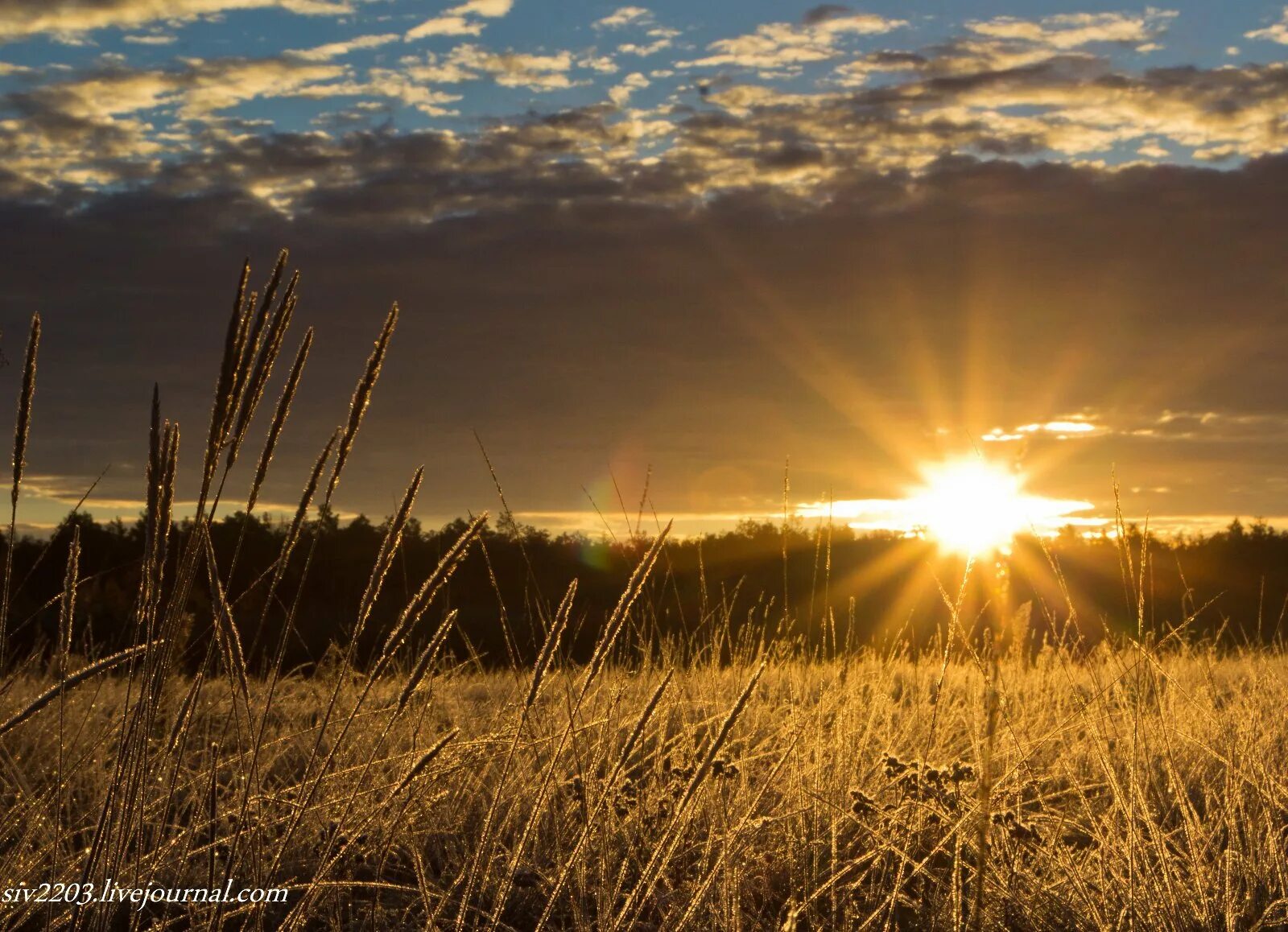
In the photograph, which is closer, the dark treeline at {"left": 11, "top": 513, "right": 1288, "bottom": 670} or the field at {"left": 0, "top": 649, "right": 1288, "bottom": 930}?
the field at {"left": 0, "top": 649, "right": 1288, "bottom": 930}

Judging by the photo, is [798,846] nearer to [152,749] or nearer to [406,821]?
[406,821]

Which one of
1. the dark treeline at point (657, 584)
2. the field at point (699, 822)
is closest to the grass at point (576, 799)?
the field at point (699, 822)

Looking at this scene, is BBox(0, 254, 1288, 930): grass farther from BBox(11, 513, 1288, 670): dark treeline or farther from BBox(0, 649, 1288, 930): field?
BBox(11, 513, 1288, 670): dark treeline

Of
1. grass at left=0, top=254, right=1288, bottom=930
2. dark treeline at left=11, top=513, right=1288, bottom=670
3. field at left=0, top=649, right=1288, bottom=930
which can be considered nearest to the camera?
grass at left=0, top=254, right=1288, bottom=930

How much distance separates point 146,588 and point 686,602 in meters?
15.6

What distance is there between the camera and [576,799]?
3275 mm

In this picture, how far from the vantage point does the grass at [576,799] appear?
1629mm

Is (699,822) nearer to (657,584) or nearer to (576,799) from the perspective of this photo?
(576,799)

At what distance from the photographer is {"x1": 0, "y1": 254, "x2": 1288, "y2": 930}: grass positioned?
5.34 feet

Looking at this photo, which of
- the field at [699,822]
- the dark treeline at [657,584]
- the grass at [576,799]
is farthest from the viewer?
the dark treeline at [657,584]

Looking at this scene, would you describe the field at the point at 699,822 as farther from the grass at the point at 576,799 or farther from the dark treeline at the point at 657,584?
the dark treeline at the point at 657,584

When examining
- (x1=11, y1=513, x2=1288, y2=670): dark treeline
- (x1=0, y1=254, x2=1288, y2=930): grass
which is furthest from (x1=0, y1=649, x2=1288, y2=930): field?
(x1=11, y1=513, x2=1288, y2=670): dark treeline

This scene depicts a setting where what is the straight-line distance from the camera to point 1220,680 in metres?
7.61

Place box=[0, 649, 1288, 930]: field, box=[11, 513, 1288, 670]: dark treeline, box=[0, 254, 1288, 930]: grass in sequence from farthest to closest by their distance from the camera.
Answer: box=[11, 513, 1288, 670]: dark treeline
box=[0, 649, 1288, 930]: field
box=[0, 254, 1288, 930]: grass
